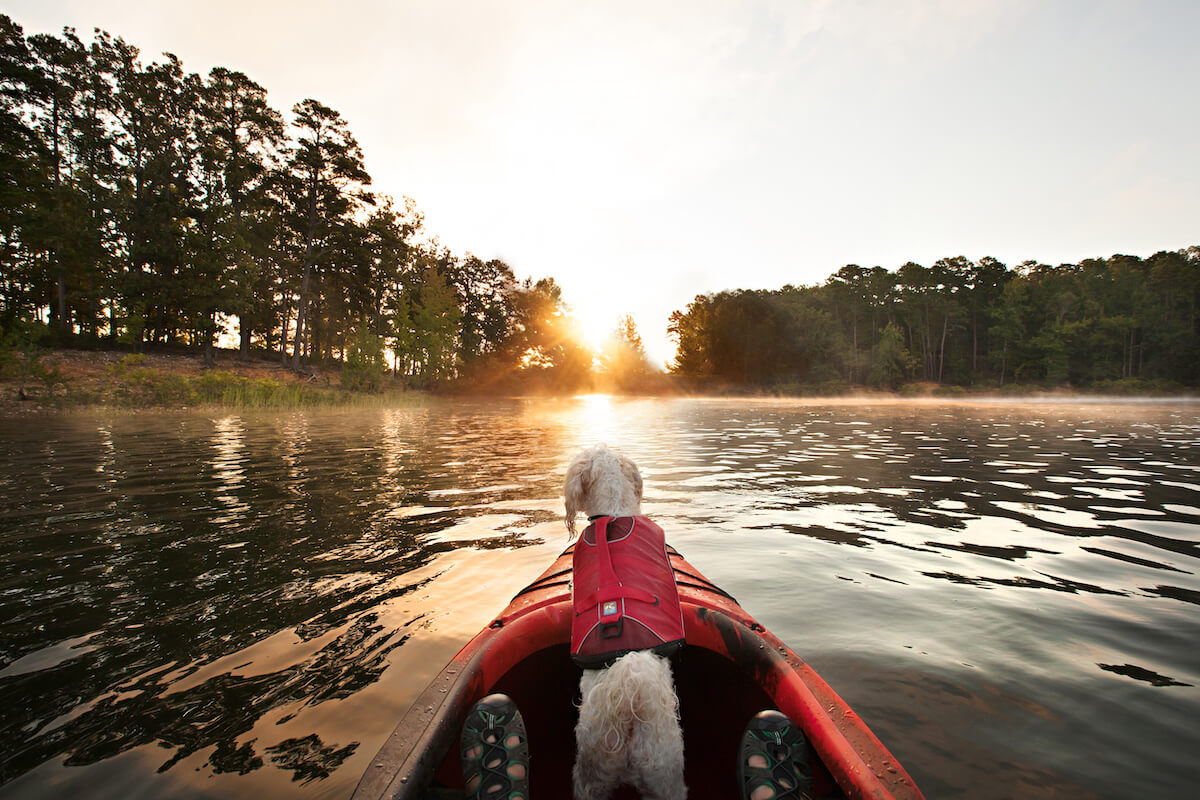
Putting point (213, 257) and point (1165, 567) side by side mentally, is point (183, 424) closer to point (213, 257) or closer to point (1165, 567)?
point (1165, 567)

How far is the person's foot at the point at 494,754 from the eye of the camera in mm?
1985

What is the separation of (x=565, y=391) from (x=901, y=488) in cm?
6062

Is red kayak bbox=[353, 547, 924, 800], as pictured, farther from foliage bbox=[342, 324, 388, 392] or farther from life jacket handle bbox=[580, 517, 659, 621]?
foliage bbox=[342, 324, 388, 392]

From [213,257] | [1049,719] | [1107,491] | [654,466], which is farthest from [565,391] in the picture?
[1049,719]

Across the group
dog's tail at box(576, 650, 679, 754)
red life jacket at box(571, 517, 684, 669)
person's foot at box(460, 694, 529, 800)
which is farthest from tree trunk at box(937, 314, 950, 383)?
person's foot at box(460, 694, 529, 800)

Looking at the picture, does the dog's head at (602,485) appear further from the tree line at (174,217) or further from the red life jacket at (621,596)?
the tree line at (174,217)

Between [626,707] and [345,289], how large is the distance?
2088 inches

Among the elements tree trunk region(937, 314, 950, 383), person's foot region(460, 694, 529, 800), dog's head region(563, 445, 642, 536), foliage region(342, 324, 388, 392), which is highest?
tree trunk region(937, 314, 950, 383)

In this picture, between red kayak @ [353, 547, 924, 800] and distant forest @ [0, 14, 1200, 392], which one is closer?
red kayak @ [353, 547, 924, 800]

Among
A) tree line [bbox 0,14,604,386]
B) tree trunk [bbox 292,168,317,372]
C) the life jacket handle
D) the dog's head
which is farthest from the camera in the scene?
tree trunk [bbox 292,168,317,372]

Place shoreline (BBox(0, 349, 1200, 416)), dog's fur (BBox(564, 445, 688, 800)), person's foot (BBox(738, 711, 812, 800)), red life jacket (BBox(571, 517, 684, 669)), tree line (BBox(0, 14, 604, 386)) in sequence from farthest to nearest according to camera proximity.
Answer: tree line (BBox(0, 14, 604, 386)) < shoreline (BBox(0, 349, 1200, 416)) < red life jacket (BBox(571, 517, 684, 669)) < dog's fur (BBox(564, 445, 688, 800)) < person's foot (BBox(738, 711, 812, 800))

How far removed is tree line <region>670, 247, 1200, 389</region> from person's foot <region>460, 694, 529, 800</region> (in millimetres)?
67671

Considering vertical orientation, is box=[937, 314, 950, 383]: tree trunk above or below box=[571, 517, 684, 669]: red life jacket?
above

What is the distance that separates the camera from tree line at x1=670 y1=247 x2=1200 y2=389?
62.7 metres
